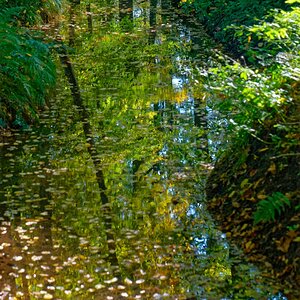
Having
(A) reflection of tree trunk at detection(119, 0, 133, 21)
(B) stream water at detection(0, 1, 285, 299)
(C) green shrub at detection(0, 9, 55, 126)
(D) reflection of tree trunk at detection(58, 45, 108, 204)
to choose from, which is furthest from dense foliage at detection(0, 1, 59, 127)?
(A) reflection of tree trunk at detection(119, 0, 133, 21)

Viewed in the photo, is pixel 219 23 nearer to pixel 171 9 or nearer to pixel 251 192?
pixel 171 9

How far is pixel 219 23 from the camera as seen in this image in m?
17.0

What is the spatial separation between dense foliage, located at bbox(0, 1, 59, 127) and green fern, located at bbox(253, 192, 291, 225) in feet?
16.2

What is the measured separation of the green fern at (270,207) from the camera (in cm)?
644

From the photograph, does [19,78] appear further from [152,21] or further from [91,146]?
[152,21]

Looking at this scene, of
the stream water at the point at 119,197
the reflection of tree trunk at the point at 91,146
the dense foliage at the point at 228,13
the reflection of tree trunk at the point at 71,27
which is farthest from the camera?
the reflection of tree trunk at the point at 71,27

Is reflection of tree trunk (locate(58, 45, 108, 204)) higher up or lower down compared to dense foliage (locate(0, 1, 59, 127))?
lower down

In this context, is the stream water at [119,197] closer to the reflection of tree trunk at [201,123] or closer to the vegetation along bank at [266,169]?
the reflection of tree trunk at [201,123]

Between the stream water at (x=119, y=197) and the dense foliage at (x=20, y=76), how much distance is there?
30cm

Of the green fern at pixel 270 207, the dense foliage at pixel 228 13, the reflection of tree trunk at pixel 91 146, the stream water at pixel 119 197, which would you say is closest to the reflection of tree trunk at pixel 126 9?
the dense foliage at pixel 228 13

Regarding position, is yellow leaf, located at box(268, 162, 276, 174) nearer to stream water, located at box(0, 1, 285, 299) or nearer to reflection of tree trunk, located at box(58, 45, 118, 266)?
stream water, located at box(0, 1, 285, 299)

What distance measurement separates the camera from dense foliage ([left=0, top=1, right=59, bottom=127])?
10.4 m

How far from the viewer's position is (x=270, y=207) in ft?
21.2

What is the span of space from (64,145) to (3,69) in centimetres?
158
